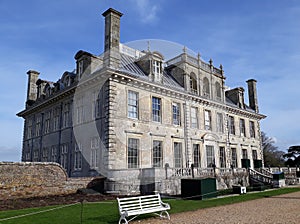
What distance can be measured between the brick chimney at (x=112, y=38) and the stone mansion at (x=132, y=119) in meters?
0.07

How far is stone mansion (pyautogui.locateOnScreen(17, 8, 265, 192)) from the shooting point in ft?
55.7

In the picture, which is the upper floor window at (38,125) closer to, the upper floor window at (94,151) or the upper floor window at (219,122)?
the upper floor window at (94,151)

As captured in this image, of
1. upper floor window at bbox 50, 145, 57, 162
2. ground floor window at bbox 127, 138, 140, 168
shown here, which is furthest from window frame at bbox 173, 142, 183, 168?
upper floor window at bbox 50, 145, 57, 162

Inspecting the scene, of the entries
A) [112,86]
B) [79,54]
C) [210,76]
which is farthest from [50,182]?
[210,76]

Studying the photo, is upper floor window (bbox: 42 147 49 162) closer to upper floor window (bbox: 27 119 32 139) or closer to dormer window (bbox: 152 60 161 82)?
upper floor window (bbox: 27 119 32 139)

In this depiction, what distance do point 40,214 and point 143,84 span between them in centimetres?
1210

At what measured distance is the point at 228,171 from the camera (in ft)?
66.6

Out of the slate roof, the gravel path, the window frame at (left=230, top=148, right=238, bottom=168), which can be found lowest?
the gravel path

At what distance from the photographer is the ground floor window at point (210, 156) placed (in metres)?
23.3

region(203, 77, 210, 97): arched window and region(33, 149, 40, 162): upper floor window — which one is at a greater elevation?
region(203, 77, 210, 97): arched window

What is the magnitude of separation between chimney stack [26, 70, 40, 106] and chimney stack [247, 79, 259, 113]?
87.9ft

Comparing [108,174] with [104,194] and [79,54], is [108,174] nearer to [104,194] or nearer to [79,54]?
[104,194]

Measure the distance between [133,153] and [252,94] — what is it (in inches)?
864

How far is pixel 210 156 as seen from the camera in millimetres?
23688
